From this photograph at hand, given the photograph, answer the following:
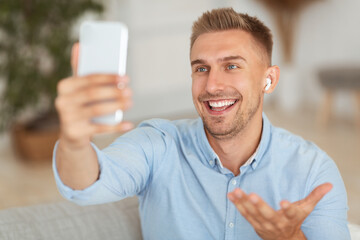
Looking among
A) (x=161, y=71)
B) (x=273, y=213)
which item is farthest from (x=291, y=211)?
(x=161, y=71)

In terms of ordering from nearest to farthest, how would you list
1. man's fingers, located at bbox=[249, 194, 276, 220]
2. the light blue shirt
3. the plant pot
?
man's fingers, located at bbox=[249, 194, 276, 220] < the light blue shirt < the plant pot

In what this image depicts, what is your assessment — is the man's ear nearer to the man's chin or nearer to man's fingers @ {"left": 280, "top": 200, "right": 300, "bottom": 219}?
the man's chin

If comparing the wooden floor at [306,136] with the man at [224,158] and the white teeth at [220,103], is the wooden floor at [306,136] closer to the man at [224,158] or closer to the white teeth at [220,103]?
the man at [224,158]

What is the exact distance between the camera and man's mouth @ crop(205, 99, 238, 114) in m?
1.39

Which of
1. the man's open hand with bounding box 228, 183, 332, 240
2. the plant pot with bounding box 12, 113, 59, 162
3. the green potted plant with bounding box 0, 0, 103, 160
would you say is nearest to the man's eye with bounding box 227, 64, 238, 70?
the man's open hand with bounding box 228, 183, 332, 240

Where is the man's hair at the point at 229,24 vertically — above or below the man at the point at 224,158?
above

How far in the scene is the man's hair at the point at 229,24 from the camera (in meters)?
1.44

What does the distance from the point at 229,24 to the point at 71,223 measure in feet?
2.38

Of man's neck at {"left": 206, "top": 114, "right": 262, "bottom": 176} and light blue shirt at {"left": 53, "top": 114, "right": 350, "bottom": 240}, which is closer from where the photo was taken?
light blue shirt at {"left": 53, "top": 114, "right": 350, "bottom": 240}

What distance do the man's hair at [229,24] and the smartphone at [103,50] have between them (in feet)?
2.17

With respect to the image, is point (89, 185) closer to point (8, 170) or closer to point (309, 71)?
point (8, 170)

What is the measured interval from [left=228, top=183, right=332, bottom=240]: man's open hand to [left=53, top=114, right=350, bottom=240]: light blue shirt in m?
0.20

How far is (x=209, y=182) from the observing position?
1421mm

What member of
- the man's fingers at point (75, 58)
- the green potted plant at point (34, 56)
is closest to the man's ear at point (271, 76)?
the man's fingers at point (75, 58)
